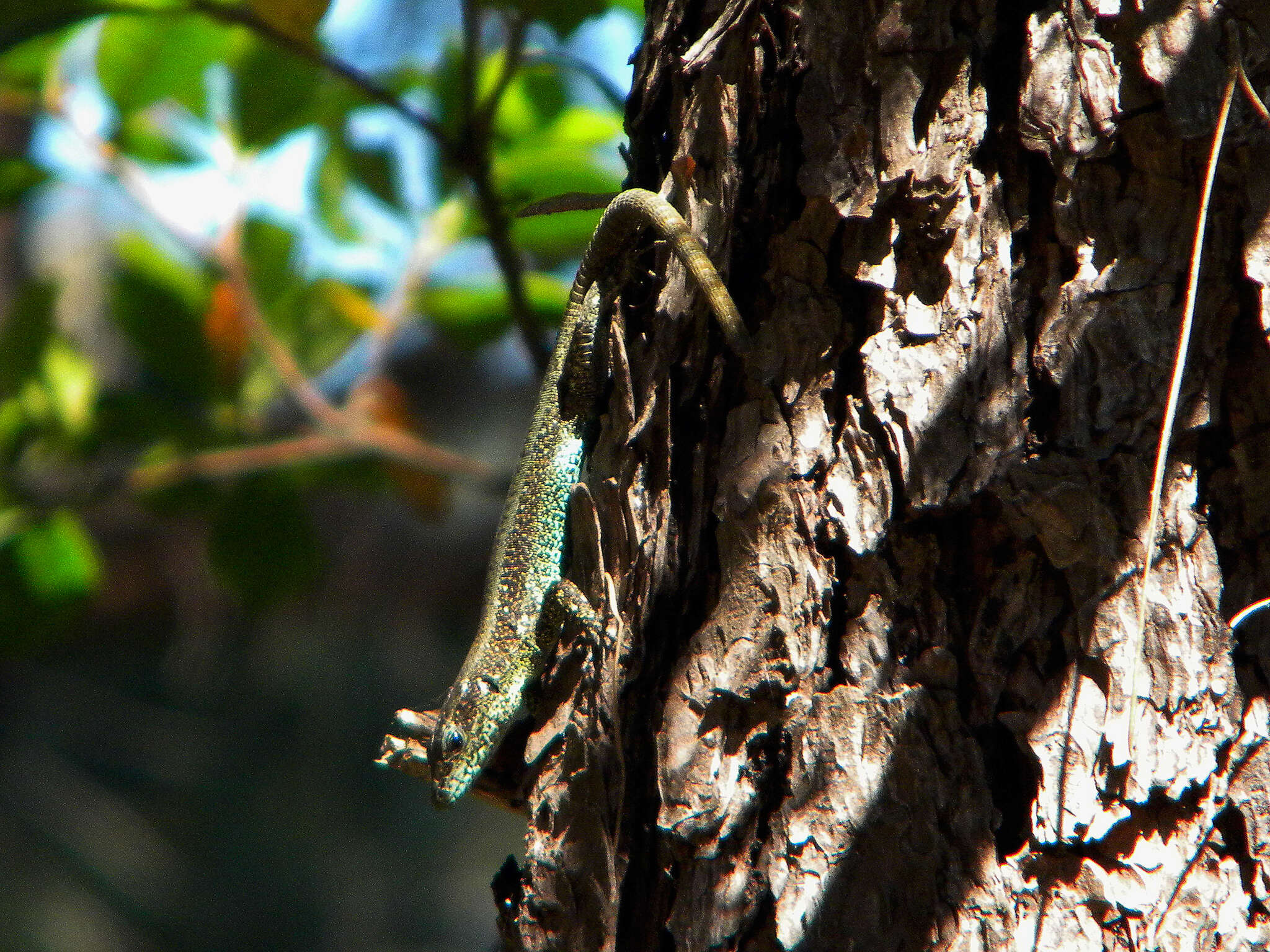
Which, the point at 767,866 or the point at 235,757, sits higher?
the point at 235,757

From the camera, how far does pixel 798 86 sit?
141 centimetres

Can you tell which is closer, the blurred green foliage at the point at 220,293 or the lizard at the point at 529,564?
the lizard at the point at 529,564

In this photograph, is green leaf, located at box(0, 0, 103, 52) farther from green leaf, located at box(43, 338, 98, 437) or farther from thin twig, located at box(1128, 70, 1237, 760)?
thin twig, located at box(1128, 70, 1237, 760)

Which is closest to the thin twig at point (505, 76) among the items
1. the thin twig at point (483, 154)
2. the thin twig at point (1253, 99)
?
the thin twig at point (483, 154)

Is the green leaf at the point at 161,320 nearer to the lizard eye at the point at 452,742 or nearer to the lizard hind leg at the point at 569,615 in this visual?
the lizard eye at the point at 452,742

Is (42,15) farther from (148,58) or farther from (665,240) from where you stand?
(665,240)

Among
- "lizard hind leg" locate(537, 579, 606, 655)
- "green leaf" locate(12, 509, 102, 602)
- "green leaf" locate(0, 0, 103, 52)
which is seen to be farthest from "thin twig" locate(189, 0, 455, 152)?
"green leaf" locate(12, 509, 102, 602)

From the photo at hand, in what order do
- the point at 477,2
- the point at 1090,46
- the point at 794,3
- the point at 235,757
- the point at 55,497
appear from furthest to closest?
the point at 235,757 < the point at 55,497 < the point at 477,2 < the point at 794,3 < the point at 1090,46

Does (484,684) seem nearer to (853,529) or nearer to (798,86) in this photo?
(853,529)

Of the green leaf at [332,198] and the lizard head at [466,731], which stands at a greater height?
the green leaf at [332,198]

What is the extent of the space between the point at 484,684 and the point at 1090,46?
1.90m

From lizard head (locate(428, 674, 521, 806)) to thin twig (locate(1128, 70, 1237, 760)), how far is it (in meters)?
1.47

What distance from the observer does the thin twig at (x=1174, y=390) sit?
3.92 feet


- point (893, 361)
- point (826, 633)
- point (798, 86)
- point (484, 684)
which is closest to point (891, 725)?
point (826, 633)
